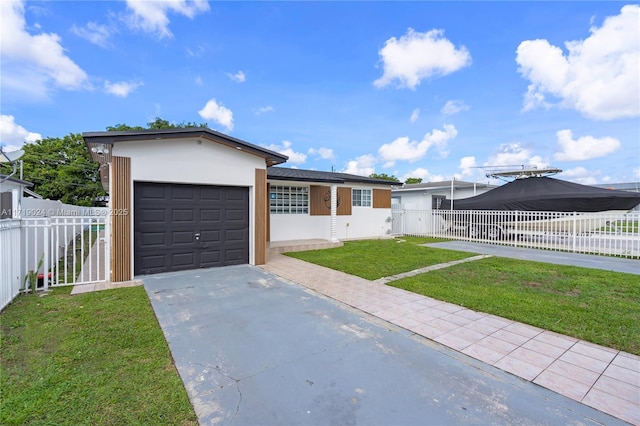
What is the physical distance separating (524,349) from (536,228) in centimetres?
1146

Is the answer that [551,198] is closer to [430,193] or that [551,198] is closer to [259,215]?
[430,193]

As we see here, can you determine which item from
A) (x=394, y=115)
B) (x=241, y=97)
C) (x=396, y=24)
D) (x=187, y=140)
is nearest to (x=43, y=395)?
(x=187, y=140)

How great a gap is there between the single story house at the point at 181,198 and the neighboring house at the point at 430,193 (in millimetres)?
12830

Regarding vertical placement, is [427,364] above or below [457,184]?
below

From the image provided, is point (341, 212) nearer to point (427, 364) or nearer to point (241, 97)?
point (241, 97)

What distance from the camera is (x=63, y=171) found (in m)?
27.5

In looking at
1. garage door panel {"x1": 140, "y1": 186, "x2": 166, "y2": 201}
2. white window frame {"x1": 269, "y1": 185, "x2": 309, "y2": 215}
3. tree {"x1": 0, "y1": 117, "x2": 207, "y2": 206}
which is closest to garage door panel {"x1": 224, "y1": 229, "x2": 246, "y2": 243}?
garage door panel {"x1": 140, "y1": 186, "x2": 166, "y2": 201}

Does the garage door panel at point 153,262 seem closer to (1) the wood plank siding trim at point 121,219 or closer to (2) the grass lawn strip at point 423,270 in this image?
(1) the wood plank siding trim at point 121,219

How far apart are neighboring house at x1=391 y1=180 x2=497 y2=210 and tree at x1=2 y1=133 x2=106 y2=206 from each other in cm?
2779

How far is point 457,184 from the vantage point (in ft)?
69.5

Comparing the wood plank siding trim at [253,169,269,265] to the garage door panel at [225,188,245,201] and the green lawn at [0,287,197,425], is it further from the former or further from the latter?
the green lawn at [0,287,197,425]

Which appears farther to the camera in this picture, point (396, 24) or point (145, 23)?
point (396, 24)

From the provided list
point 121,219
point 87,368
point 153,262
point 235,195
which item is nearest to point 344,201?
point 235,195

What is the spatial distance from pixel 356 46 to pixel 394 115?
498cm
